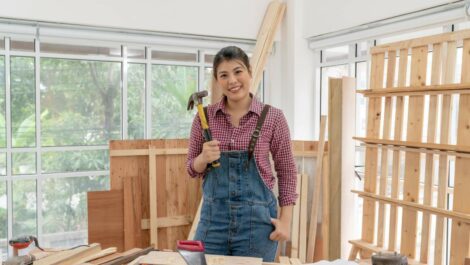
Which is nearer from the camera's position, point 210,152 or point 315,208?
point 210,152

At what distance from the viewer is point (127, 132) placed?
417 cm

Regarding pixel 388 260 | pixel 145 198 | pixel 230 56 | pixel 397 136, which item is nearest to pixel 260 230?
pixel 388 260

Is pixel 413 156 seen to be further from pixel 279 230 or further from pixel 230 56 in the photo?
pixel 230 56

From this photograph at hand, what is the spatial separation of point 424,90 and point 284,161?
133 centimetres

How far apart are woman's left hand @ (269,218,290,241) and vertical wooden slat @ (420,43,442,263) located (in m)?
1.35

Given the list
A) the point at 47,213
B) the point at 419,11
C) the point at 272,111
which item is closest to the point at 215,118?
the point at 272,111

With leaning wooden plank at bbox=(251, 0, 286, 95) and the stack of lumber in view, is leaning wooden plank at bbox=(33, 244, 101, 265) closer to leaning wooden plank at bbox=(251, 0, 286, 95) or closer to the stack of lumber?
the stack of lumber

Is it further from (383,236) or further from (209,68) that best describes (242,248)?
(209,68)

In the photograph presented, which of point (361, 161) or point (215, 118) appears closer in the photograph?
Answer: point (215, 118)

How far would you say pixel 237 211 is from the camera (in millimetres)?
1702

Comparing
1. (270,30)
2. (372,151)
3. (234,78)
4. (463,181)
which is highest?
(270,30)

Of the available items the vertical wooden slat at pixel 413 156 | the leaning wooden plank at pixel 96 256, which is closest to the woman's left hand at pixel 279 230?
the leaning wooden plank at pixel 96 256

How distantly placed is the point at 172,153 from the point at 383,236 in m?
1.84

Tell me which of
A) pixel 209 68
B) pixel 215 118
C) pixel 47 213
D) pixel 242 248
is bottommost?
pixel 47 213
